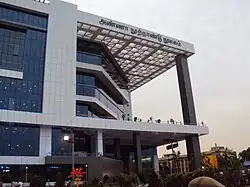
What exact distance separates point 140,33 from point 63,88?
50.0 ft

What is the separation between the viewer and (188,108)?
1820 inches

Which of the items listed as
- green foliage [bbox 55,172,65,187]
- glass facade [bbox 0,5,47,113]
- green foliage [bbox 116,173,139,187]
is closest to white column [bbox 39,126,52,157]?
glass facade [bbox 0,5,47,113]

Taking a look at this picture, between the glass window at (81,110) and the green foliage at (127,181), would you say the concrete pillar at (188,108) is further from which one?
the green foliage at (127,181)

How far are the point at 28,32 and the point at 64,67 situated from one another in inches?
252

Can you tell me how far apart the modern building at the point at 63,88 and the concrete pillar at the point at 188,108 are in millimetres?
158

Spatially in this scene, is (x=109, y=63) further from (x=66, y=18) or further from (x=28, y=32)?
(x=28, y=32)

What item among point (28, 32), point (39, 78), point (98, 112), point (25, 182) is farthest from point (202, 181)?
point (98, 112)

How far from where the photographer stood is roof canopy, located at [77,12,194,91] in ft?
134

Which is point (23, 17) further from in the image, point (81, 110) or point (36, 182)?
point (36, 182)

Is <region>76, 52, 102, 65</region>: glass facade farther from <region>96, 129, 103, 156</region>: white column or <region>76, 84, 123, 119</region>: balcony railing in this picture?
<region>96, 129, 103, 156</region>: white column

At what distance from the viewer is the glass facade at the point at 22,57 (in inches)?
1315

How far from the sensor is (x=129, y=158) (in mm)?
53750

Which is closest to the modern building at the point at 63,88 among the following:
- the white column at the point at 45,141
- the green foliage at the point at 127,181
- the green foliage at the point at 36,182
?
the white column at the point at 45,141


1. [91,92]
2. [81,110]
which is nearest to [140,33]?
[91,92]
